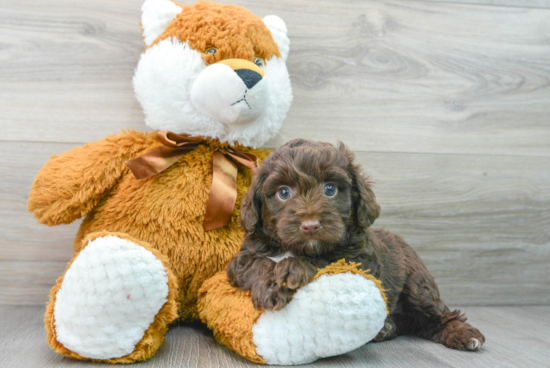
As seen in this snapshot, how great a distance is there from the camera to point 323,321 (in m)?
1.11

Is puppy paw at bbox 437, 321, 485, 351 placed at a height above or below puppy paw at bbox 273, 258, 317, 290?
below

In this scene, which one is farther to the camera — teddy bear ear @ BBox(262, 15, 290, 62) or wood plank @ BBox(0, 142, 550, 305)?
wood plank @ BBox(0, 142, 550, 305)

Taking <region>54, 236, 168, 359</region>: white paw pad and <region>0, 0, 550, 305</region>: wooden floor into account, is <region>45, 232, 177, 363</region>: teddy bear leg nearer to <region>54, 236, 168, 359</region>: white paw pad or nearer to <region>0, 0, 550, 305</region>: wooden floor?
<region>54, 236, 168, 359</region>: white paw pad

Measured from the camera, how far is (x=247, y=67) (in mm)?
1374

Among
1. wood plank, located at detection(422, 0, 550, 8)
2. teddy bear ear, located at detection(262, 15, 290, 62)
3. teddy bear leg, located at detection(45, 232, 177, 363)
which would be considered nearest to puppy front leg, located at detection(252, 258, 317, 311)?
teddy bear leg, located at detection(45, 232, 177, 363)

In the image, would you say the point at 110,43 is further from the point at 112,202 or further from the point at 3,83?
the point at 112,202

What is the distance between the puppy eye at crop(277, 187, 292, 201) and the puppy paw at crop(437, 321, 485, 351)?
2.34 ft

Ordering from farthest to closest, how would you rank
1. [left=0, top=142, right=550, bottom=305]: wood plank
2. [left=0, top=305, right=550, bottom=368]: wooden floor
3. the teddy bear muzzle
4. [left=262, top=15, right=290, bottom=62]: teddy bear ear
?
1. [left=0, top=142, right=550, bottom=305]: wood plank
2. [left=262, top=15, right=290, bottom=62]: teddy bear ear
3. the teddy bear muzzle
4. [left=0, top=305, right=550, bottom=368]: wooden floor

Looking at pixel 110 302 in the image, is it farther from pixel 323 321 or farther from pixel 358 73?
pixel 358 73

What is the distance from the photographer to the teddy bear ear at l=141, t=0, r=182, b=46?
4.91ft

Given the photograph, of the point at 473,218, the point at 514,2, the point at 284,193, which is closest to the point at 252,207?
the point at 284,193

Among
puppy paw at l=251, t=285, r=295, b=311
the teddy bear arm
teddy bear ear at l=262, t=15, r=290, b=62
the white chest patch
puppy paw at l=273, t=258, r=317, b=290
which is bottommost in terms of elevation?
the teddy bear arm

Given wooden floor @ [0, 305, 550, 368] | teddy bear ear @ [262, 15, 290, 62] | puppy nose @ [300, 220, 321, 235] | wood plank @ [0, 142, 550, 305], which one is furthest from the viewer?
wood plank @ [0, 142, 550, 305]

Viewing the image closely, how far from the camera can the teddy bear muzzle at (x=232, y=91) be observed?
4.41 feet
